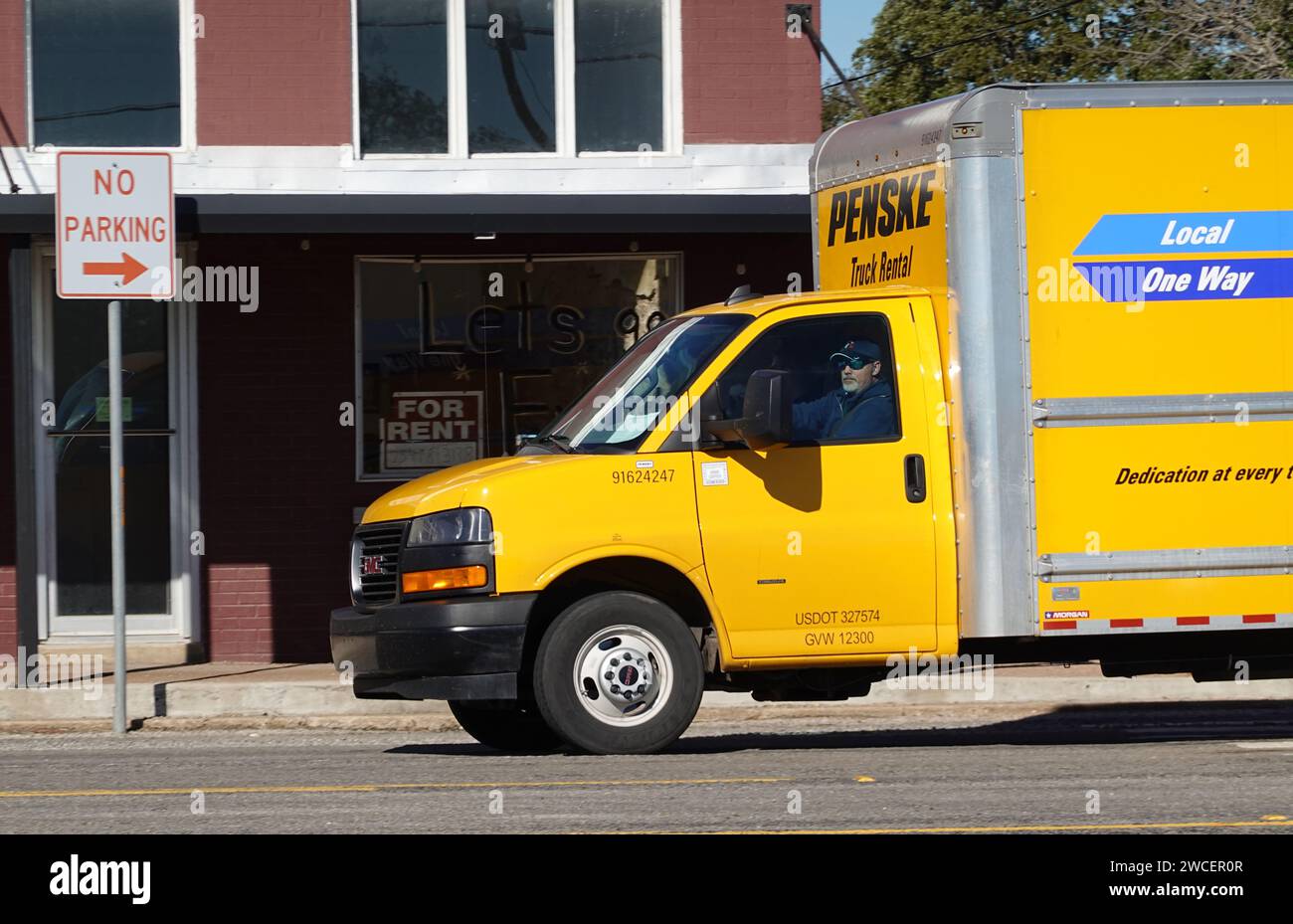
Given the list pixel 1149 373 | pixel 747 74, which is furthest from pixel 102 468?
pixel 1149 373

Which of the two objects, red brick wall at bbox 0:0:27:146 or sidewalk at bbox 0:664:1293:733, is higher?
red brick wall at bbox 0:0:27:146

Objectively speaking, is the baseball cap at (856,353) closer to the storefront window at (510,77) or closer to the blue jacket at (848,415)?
the blue jacket at (848,415)

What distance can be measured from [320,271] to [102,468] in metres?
2.33

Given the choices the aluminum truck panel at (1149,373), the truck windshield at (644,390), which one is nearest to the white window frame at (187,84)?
the truck windshield at (644,390)

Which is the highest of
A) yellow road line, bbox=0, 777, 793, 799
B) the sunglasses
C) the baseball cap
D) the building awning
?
the building awning

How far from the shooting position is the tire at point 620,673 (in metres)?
8.85

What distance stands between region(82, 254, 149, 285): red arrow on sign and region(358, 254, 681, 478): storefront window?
12.0ft

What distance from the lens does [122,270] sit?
38.3 ft

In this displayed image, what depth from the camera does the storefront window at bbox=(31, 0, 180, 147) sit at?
15.0 meters

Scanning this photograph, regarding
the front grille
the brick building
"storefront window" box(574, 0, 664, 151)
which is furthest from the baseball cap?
"storefront window" box(574, 0, 664, 151)

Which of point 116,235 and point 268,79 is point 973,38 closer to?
point 268,79

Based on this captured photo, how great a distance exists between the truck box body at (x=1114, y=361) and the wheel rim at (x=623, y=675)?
151 centimetres

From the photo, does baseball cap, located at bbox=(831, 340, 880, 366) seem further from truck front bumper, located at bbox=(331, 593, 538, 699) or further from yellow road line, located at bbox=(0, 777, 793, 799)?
yellow road line, located at bbox=(0, 777, 793, 799)

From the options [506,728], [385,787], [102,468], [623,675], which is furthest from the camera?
[102,468]
